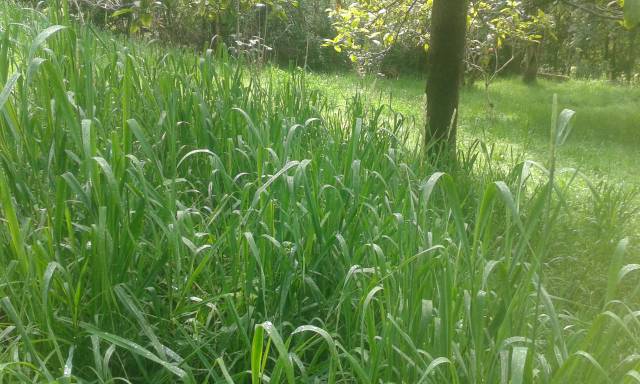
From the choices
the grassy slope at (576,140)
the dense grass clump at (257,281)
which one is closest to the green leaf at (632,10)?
the dense grass clump at (257,281)

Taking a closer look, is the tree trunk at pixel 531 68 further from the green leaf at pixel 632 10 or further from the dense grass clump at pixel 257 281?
the green leaf at pixel 632 10

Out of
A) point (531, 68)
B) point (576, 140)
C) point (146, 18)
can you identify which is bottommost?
point (576, 140)

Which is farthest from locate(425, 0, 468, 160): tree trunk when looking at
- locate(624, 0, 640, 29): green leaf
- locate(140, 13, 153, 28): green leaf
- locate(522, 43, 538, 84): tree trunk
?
locate(522, 43, 538, 84): tree trunk

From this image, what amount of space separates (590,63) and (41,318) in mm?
27497

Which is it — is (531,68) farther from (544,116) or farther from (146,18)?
(146,18)

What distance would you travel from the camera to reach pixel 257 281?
7.11 feet

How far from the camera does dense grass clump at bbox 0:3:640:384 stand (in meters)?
1.62

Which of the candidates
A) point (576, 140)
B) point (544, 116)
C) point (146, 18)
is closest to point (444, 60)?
point (146, 18)

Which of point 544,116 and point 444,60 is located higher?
point 444,60

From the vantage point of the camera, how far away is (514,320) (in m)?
1.74

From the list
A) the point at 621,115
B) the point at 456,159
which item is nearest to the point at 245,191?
the point at 456,159

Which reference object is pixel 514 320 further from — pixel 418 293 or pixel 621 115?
pixel 621 115

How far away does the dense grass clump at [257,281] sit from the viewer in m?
1.62

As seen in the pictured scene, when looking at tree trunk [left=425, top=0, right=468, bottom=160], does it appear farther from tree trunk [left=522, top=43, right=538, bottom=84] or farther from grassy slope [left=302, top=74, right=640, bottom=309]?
tree trunk [left=522, top=43, right=538, bottom=84]
